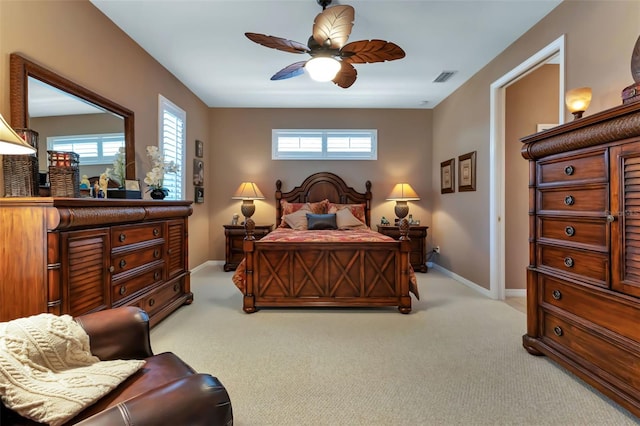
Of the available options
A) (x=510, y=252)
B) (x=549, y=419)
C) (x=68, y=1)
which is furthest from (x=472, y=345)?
(x=68, y=1)

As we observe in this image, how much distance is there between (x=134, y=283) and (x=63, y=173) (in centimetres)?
100

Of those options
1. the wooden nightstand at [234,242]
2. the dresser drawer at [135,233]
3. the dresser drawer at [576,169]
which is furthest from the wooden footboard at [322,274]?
the wooden nightstand at [234,242]

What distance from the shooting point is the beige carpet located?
5.54ft

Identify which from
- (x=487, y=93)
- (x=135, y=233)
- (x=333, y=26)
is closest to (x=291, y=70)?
(x=333, y=26)

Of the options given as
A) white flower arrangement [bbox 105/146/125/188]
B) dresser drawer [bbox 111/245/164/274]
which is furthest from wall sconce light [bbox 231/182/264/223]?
dresser drawer [bbox 111/245/164/274]

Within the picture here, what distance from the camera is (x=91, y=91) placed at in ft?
8.95

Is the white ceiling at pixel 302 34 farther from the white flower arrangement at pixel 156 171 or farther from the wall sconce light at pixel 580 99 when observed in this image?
the white flower arrangement at pixel 156 171

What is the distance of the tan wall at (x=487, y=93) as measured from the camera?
2.23 meters

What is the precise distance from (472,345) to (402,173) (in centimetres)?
369

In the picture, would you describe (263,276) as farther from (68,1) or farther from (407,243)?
(68,1)

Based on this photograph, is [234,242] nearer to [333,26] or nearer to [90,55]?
[90,55]

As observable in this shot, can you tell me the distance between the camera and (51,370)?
1.05 m

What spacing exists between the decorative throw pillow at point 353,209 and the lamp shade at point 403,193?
0.58 metres

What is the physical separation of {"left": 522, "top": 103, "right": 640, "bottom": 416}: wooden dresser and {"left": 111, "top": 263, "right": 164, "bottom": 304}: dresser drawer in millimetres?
3124
